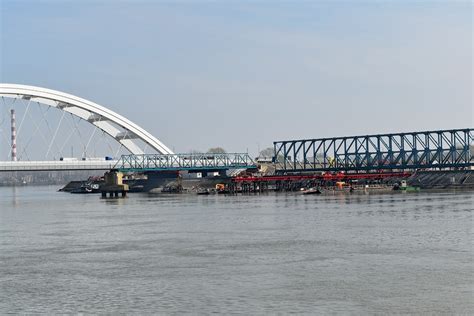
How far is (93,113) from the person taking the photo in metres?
140

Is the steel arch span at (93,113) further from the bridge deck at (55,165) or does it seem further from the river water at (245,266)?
the river water at (245,266)

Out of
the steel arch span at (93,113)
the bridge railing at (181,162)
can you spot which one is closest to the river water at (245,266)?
the steel arch span at (93,113)

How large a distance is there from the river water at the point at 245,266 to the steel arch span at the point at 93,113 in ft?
216

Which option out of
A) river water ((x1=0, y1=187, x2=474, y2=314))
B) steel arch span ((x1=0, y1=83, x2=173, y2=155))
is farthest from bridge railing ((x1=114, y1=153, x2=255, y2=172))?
river water ((x1=0, y1=187, x2=474, y2=314))

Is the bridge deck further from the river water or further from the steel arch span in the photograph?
the river water

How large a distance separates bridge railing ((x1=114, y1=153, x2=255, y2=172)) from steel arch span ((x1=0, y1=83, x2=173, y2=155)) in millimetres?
1867

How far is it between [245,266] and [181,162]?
4708 inches

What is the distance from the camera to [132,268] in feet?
122

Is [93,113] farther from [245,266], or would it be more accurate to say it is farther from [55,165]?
[245,266]

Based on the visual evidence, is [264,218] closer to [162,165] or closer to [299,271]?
[299,271]

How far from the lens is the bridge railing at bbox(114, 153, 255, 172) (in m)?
147

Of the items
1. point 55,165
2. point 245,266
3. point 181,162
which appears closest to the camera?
point 245,266

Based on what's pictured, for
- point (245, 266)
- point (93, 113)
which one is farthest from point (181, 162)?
point (245, 266)

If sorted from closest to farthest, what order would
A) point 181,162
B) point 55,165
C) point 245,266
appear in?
point 245,266, point 55,165, point 181,162
